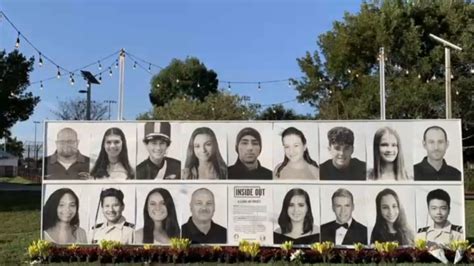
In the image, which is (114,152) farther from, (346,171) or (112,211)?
(346,171)

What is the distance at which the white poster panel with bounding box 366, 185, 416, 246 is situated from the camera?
10.7 meters

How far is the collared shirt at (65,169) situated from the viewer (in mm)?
11133

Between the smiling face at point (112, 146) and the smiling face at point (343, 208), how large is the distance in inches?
165

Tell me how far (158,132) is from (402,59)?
76.4ft

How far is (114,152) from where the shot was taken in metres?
11.1

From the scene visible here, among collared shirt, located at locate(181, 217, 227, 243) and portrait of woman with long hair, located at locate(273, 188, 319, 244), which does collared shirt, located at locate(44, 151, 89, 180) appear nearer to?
collared shirt, located at locate(181, 217, 227, 243)

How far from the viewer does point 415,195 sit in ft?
35.2

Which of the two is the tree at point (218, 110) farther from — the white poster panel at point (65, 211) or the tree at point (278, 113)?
the white poster panel at point (65, 211)

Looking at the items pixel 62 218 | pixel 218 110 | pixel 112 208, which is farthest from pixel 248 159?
pixel 218 110

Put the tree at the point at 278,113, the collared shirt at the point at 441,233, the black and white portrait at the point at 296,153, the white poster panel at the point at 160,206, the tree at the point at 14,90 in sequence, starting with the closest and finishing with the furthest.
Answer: the collared shirt at the point at 441,233, the black and white portrait at the point at 296,153, the white poster panel at the point at 160,206, the tree at the point at 14,90, the tree at the point at 278,113

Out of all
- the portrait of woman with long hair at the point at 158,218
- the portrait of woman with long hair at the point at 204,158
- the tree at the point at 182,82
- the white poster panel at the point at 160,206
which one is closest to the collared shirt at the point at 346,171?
the portrait of woman with long hair at the point at 204,158

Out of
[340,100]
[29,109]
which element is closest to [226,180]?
[29,109]

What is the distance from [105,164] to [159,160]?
1042mm

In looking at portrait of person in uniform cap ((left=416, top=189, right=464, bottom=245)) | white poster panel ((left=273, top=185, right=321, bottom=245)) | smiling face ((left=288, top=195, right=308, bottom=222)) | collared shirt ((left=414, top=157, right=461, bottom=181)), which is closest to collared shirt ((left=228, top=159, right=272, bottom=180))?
white poster panel ((left=273, top=185, right=321, bottom=245))
